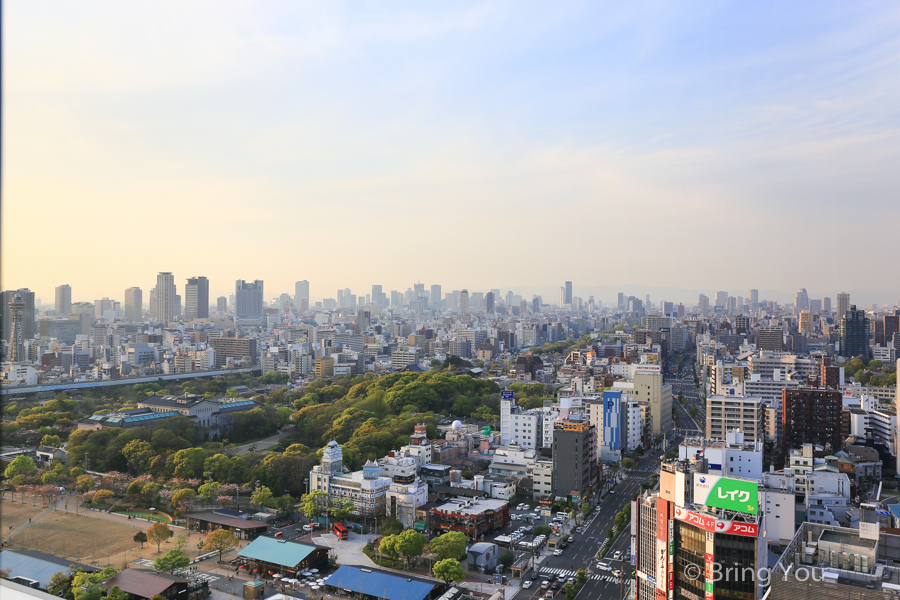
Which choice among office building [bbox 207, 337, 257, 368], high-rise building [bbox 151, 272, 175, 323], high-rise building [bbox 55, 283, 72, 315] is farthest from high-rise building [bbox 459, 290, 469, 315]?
high-rise building [bbox 55, 283, 72, 315]

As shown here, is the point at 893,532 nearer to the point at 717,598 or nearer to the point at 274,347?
the point at 717,598

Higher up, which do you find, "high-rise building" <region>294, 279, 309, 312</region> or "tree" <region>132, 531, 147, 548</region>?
"high-rise building" <region>294, 279, 309, 312</region>

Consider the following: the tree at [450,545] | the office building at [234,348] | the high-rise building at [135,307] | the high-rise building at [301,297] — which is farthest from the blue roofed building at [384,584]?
the high-rise building at [301,297]

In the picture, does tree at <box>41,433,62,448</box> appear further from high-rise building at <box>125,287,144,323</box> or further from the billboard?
the billboard

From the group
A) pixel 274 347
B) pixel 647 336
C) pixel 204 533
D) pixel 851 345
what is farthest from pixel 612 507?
pixel 274 347

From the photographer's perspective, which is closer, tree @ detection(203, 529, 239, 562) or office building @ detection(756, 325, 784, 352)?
tree @ detection(203, 529, 239, 562)

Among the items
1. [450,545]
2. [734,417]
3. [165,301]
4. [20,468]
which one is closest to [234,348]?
[165,301]
